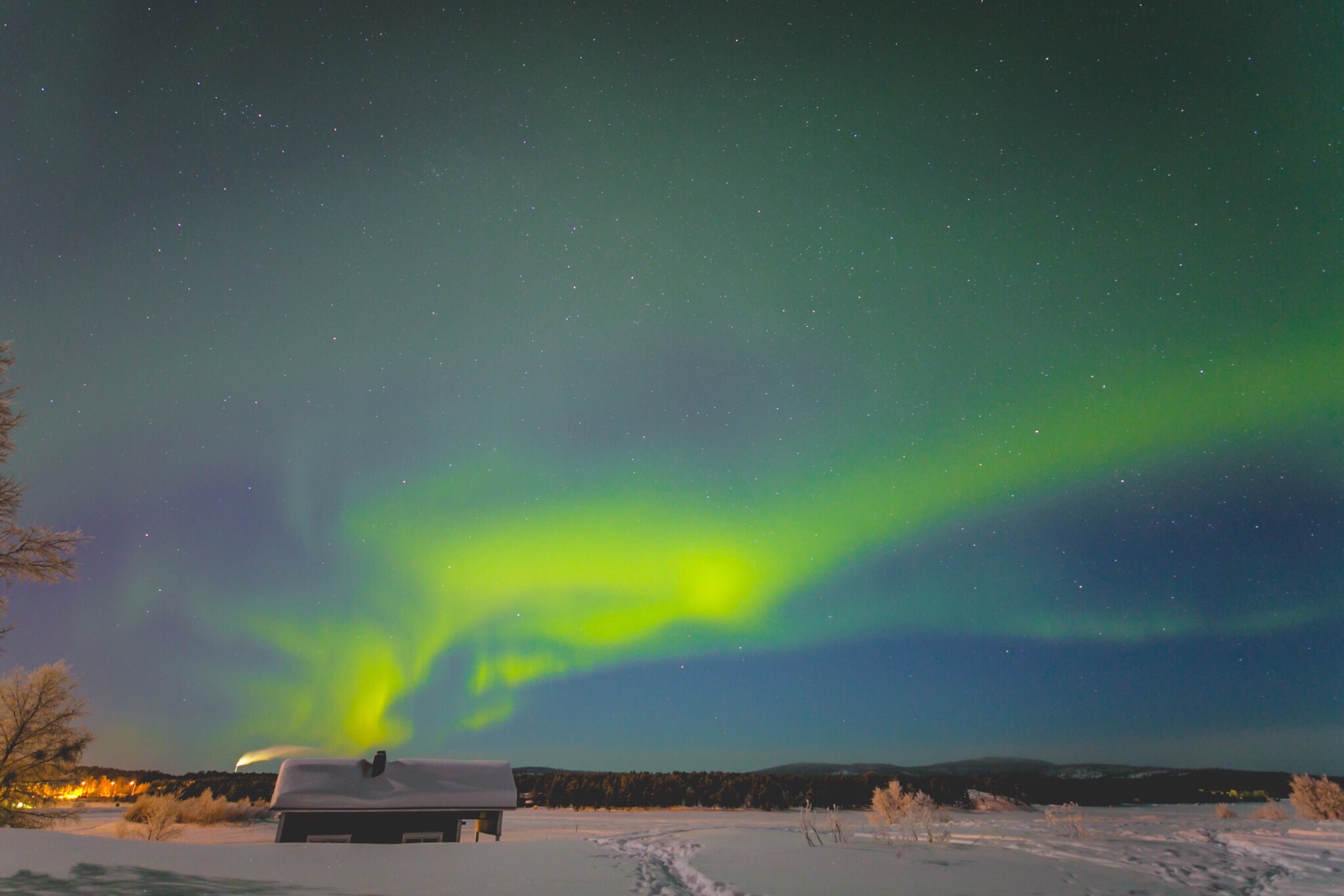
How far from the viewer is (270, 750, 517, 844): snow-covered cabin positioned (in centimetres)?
2125

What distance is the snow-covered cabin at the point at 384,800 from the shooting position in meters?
21.2

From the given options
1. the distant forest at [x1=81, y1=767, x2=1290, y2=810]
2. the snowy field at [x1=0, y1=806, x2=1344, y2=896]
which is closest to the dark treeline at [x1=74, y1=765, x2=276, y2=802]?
the distant forest at [x1=81, y1=767, x2=1290, y2=810]

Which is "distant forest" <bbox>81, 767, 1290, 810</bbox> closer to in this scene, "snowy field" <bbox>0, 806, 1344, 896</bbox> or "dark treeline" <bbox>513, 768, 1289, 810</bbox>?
"dark treeline" <bbox>513, 768, 1289, 810</bbox>

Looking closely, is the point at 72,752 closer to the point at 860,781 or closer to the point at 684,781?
the point at 684,781

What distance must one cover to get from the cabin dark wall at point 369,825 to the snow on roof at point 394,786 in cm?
37

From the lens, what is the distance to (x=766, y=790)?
58500 mm

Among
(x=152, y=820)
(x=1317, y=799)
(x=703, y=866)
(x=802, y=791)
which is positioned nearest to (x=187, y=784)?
(x=152, y=820)

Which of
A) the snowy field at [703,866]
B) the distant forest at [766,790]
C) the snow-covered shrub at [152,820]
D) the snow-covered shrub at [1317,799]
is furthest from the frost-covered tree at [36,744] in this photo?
the snow-covered shrub at [1317,799]

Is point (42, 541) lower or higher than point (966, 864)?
higher

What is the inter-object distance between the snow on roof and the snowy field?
4.93 meters

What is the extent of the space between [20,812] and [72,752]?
217 cm

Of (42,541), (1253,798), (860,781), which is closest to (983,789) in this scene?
(860,781)

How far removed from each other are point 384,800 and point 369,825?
Result: 0.77m

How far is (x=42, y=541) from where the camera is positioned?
14.7 m
